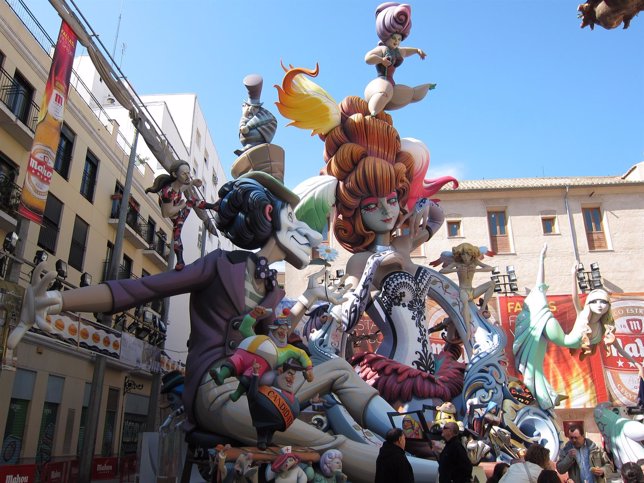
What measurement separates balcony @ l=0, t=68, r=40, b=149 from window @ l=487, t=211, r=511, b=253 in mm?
14546

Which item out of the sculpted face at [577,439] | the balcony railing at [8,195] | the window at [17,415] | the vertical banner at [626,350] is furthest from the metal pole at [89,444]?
the vertical banner at [626,350]

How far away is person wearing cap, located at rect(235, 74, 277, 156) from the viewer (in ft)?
19.6


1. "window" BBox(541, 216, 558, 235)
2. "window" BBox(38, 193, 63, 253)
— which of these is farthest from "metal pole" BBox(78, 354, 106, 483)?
"window" BBox(541, 216, 558, 235)

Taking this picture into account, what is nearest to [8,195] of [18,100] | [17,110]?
[17,110]

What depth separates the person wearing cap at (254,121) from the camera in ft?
19.6

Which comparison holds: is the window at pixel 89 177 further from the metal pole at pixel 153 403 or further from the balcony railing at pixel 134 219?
the metal pole at pixel 153 403

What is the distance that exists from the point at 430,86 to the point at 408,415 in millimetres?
4792

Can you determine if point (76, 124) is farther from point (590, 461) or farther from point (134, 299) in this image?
point (590, 461)

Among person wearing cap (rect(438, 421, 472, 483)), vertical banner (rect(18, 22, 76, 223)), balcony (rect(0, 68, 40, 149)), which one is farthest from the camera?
balcony (rect(0, 68, 40, 149))

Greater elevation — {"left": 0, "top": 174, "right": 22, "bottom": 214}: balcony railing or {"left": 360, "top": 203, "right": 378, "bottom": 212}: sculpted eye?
{"left": 0, "top": 174, "right": 22, "bottom": 214}: balcony railing

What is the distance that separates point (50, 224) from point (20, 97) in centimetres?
250

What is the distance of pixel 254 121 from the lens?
5992mm

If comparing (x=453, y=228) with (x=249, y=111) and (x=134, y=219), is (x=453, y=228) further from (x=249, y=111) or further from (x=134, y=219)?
(x=249, y=111)

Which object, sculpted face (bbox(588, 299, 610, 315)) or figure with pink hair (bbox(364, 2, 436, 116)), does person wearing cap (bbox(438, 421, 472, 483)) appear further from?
sculpted face (bbox(588, 299, 610, 315))
